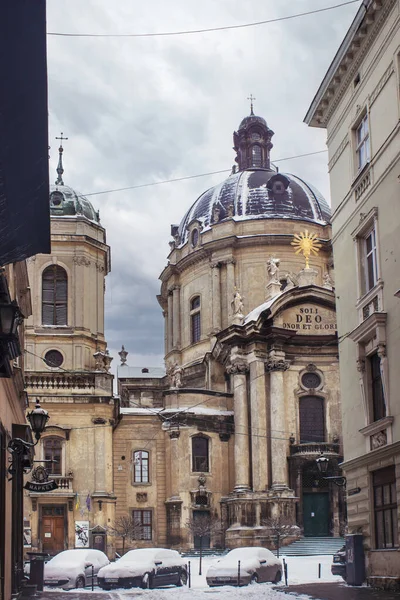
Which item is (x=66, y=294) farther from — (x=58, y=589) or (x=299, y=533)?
(x=58, y=589)

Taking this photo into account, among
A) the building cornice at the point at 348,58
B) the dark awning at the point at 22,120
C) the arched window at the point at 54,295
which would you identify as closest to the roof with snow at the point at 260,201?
the arched window at the point at 54,295

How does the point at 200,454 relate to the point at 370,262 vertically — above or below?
below

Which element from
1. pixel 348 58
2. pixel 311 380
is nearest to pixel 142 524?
pixel 311 380

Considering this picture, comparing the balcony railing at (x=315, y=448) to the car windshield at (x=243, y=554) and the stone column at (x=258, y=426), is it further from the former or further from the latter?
the car windshield at (x=243, y=554)

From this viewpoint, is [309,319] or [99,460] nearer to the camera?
[99,460]

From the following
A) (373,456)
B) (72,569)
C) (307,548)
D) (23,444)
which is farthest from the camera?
(307,548)

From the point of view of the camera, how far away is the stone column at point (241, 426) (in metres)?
49.6

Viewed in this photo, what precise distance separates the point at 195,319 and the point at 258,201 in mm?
8831

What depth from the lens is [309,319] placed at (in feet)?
173

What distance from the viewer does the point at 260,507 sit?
160ft

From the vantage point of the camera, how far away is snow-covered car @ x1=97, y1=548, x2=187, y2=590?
92.0ft

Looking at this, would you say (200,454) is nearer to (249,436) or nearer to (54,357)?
(249,436)

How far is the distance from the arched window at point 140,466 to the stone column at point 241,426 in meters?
4.74

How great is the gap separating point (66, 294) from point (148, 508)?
11985 mm
